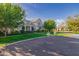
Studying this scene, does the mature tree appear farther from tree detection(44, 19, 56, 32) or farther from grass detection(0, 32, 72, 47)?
tree detection(44, 19, 56, 32)

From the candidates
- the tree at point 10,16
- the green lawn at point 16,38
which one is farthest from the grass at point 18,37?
the tree at point 10,16

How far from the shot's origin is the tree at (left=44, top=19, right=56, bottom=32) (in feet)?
11.5

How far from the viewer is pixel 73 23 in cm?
354

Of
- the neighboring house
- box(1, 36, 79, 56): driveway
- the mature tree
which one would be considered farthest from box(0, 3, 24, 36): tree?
the mature tree

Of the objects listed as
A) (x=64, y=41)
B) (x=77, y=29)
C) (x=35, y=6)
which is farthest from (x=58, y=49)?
(x=35, y=6)

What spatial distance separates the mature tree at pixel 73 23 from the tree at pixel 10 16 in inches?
23.5

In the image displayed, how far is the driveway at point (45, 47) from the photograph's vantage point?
3.45 metres

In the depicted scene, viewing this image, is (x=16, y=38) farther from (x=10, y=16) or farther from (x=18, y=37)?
(x=10, y=16)

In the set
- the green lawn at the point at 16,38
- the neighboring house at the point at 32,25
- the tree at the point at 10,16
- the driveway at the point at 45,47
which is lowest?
the driveway at the point at 45,47

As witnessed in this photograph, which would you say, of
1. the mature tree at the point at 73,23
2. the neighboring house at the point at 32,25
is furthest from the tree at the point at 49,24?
the mature tree at the point at 73,23

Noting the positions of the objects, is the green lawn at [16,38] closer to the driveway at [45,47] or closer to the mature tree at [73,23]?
the driveway at [45,47]

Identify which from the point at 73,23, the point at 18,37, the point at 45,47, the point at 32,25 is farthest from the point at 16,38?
the point at 73,23

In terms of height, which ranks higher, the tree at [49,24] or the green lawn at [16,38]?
Answer: the tree at [49,24]

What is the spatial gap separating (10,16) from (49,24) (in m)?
0.50
